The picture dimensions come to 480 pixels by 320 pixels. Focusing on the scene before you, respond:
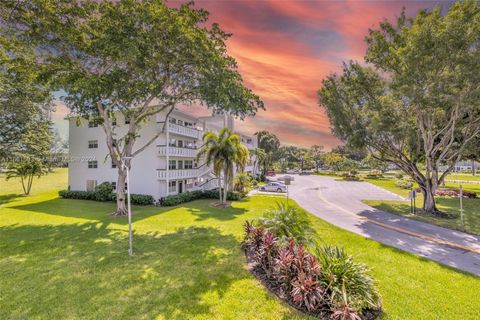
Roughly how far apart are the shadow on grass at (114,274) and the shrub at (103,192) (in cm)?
1125

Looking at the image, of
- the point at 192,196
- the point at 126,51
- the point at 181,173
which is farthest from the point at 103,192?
the point at 126,51

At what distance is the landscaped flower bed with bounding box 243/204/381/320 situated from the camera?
5855 millimetres

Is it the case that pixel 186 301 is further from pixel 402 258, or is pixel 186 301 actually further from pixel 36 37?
pixel 36 37

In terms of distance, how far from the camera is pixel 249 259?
9500 mm

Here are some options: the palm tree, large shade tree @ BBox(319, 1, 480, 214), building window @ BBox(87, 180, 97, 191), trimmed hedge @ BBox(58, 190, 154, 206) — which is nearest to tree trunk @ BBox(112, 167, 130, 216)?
trimmed hedge @ BBox(58, 190, 154, 206)

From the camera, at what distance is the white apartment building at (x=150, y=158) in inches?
946

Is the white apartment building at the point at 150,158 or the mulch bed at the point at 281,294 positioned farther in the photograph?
the white apartment building at the point at 150,158

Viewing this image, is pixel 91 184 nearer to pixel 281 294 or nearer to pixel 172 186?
pixel 172 186

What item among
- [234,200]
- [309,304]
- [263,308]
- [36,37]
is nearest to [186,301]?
[263,308]

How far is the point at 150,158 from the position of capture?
2417cm

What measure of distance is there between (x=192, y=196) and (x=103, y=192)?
9.13 m

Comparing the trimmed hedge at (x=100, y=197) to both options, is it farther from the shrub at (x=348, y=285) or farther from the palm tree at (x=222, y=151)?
the shrub at (x=348, y=285)

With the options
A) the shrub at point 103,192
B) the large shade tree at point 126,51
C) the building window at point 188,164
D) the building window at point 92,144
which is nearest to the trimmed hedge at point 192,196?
the building window at point 188,164

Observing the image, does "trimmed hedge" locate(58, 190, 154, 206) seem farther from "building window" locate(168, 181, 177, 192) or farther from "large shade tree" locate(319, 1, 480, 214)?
"large shade tree" locate(319, 1, 480, 214)
